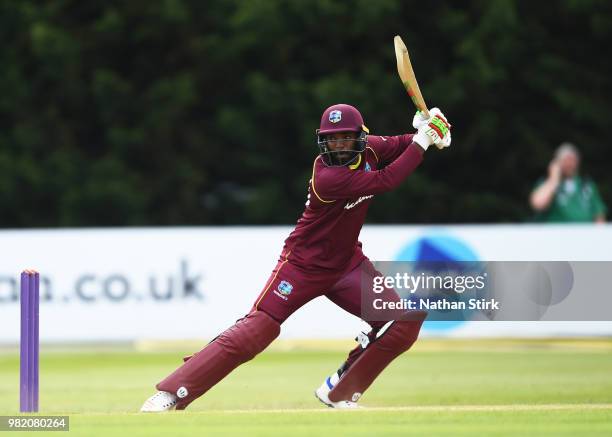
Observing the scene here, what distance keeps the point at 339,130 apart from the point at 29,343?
2.39m

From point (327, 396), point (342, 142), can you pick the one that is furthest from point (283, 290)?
point (342, 142)

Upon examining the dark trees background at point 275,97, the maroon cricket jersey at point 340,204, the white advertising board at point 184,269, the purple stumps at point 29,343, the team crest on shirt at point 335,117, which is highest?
the dark trees background at point 275,97

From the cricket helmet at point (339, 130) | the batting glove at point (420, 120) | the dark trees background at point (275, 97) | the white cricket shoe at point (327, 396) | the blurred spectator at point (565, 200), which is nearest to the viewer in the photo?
the cricket helmet at point (339, 130)

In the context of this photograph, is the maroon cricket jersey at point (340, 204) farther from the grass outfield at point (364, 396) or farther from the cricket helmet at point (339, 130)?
the grass outfield at point (364, 396)

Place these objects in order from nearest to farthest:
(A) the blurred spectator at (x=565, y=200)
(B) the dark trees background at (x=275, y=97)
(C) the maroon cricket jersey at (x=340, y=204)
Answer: (C) the maroon cricket jersey at (x=340, y=204)
(A) the blurred spectator at (x=565, y=200)
(B) the dark trees background at (x=275, y=97)

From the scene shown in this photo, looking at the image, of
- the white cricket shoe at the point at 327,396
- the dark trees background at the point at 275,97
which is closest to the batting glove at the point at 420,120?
the white cricket shoe at the point at 327,396

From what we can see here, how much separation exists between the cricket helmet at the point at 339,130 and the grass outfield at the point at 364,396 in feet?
5.18

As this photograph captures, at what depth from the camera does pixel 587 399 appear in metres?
9.97

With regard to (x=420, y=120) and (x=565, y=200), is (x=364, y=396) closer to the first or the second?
(x=420, y=120)

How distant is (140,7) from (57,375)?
11950 mm

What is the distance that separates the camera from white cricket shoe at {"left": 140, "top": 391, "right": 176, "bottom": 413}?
858cm

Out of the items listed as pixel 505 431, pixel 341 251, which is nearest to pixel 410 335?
pixel 341 251

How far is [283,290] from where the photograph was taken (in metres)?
8.73

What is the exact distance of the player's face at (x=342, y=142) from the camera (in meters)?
8.67
